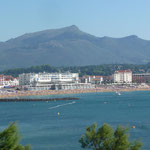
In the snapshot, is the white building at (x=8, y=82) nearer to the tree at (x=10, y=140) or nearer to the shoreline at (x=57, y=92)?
the shoreline at (x=57, y=92)

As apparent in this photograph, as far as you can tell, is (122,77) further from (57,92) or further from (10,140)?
(10,140)

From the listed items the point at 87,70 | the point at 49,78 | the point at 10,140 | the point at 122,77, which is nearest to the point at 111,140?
the point at 10,140

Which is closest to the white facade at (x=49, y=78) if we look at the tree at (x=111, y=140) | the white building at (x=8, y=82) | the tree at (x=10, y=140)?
the white building at (x=8, y=82)

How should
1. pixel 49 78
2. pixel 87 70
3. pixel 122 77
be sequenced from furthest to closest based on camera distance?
pixel 87 70 → pixel 122 77 → pixel 49 78

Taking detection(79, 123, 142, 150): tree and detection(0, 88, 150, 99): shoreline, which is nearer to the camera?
detection(79, 123, 142, 150): tree

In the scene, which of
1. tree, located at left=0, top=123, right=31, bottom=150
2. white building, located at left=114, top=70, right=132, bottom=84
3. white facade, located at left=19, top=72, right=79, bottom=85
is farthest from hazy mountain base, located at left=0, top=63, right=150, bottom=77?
tree, located at left=0, top=123, right=31, bottom=150

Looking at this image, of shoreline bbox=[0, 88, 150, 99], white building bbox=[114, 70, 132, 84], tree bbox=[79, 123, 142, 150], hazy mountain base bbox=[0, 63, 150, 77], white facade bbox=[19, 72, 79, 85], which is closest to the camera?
tree bbox=[79, 123, 142, 150]

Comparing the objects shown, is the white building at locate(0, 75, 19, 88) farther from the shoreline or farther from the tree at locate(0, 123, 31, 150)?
the tree at locate(0, 123, 31, 150)

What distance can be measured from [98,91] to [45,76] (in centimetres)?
1036

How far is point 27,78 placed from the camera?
80562 mm

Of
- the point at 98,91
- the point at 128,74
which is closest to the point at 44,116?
the point at 98,91

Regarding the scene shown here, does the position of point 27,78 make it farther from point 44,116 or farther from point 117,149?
point 117,149

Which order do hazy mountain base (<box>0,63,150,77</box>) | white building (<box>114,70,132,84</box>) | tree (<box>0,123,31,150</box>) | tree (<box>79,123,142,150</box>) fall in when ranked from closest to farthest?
tree (<box>0,123,31,150</box>) → tree (<box>79,123,142,150</box>) → white building (<box>114,70,132,84</box>) → hazy mountain base (<box>0,63,150,77</box>)

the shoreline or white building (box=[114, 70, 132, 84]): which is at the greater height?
white building (box=[114, 70, 132, 84])
